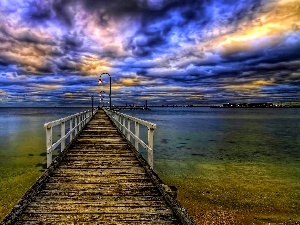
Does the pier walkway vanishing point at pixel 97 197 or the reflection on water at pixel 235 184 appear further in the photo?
the reflection on water at pixel 235 184

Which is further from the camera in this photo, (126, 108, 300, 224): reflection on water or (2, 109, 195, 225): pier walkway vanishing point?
(126, 108, 300, 224): reflection on water

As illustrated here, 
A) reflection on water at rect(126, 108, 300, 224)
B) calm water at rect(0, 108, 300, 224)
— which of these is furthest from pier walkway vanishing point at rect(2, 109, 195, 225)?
reflection on water at rect(126, 108, 300, 224)

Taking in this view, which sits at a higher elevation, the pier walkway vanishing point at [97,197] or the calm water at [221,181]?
the pier walkway vanishing point at [97,197]

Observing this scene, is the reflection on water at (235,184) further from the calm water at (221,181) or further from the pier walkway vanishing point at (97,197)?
the pier walkway vanishing point at (97,197)

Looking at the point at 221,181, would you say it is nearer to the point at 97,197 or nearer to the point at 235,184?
the point at 235,184

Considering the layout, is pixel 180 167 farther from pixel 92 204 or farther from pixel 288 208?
pixel 92 204

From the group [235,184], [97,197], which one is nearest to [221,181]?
[235,184]

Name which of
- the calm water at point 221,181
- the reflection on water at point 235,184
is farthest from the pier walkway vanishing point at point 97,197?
the reflection on water at point 235,184

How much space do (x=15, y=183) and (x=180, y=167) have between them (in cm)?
975

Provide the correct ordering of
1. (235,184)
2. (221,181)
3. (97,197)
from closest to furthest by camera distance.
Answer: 1. (97,197)
2. (235,184)
3. (221,181)

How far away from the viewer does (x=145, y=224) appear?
12.1ft

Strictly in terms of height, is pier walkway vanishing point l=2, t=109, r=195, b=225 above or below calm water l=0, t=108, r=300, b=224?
above

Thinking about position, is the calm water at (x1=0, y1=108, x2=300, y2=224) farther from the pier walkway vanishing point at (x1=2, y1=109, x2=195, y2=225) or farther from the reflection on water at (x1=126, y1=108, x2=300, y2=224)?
the pier walkway vanishing point at (x1=2, y1=109, x2=195, y2=225)

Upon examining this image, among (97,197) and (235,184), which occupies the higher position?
(97,197)
